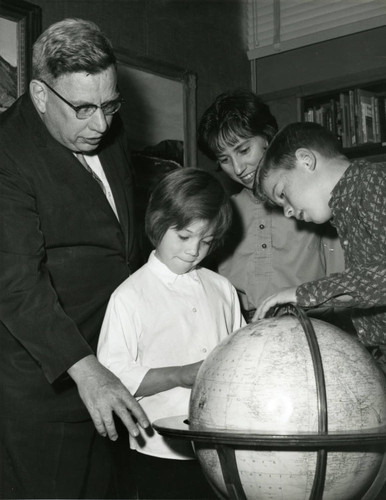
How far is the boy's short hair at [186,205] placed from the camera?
2.55 meters

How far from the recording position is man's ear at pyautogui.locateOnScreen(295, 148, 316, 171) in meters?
2.59

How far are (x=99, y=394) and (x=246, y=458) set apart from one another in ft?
1.62

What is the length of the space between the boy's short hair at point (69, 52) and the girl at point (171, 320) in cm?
52

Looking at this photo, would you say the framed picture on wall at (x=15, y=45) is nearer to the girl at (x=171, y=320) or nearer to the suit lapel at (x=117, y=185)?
the suit lapel at (x=117, y=185)

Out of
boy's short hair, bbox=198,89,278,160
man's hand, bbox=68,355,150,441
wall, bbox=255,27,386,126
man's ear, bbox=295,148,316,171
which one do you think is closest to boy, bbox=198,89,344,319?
boy's short hair, bbox=198,89,278,160

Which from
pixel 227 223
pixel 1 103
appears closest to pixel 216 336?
pixel 227 223

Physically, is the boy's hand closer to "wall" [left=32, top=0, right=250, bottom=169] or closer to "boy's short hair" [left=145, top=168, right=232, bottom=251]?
"boy's short hair" [left=145, top=168, right=232, bottom=251]

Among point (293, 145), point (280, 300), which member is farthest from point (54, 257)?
point (293, 145)

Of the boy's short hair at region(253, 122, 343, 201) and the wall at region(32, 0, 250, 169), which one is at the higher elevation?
the wall at region(32, 0, 250, 169)

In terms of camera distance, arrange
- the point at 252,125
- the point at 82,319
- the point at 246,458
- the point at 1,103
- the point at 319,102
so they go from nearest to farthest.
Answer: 1. the point at 246,458
2. the point at 82,319
3. the point at 252,125
4. the point at 1,103
5. the point at 319,102

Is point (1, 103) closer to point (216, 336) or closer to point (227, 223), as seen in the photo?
point (227, 223)

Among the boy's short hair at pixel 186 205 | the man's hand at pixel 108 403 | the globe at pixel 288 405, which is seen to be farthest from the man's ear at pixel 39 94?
the globe at pixel 288 405

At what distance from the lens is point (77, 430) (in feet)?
7.97

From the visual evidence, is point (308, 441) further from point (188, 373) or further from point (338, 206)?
point (338, 206)
